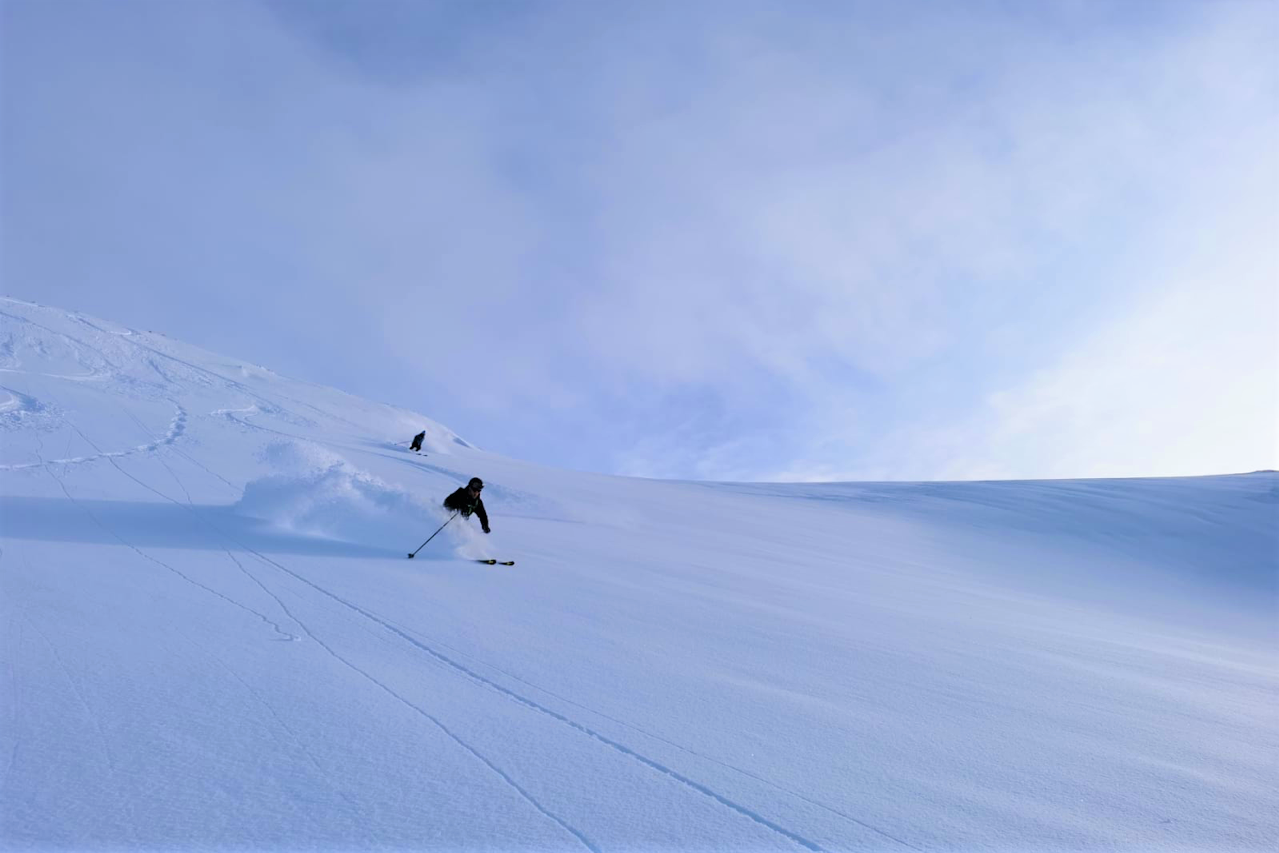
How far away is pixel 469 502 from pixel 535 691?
4.85 metres

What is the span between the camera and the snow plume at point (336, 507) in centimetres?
805

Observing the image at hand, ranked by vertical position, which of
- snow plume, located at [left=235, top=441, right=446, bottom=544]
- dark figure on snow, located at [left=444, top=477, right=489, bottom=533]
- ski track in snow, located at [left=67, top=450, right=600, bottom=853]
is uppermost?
dark figure on snow, located at [left=444, top=477, right=489, bottom=533]

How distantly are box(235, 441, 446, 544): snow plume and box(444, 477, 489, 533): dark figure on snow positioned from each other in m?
0.18

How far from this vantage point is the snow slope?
2584mm

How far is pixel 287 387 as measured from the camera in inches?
1058

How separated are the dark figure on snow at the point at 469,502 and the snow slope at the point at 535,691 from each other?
0.19 metres

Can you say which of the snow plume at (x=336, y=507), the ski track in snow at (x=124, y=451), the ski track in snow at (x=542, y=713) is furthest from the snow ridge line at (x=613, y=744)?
the ski track in snow at (x=124, y=451)

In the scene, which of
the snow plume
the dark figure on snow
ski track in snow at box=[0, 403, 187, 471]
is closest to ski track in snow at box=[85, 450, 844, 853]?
the snow plume

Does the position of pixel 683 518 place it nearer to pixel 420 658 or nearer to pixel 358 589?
pixel 358 589

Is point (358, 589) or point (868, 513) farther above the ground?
point (868, 513)

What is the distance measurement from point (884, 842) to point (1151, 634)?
364 inches

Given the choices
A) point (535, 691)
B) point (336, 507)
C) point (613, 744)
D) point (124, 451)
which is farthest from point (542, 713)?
point (124, 451)

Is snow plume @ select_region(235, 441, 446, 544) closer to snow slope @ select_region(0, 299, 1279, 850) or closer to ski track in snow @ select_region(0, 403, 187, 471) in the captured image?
snow slope @ select_region(0, 299, 1279, 850)

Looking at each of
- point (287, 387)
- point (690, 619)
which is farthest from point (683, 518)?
point (287, 387)
